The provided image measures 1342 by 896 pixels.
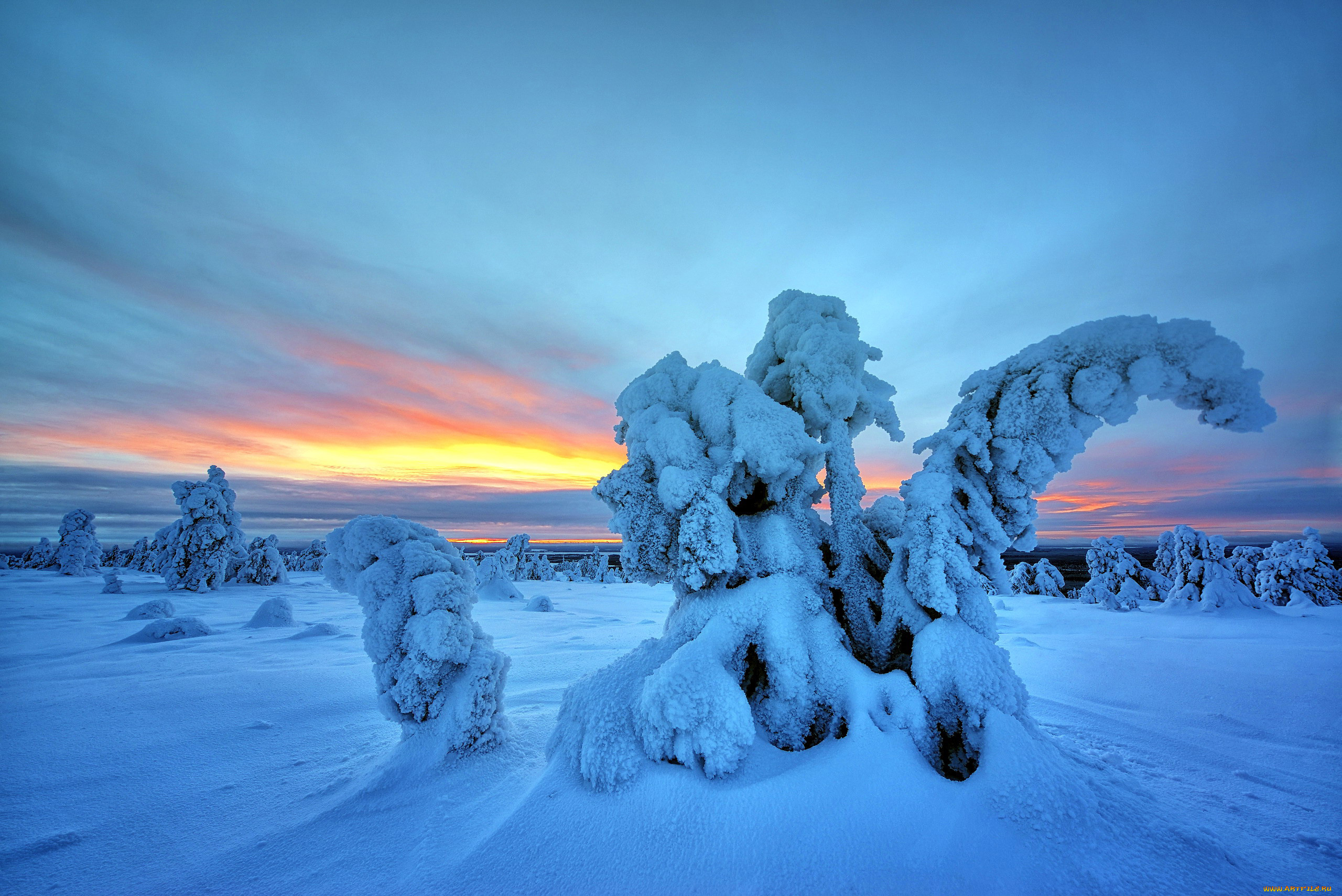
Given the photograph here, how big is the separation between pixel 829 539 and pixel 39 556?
48.5 m

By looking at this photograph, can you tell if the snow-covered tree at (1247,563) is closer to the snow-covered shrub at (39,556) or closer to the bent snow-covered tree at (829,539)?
the bent snow-covered tree at (829,539)

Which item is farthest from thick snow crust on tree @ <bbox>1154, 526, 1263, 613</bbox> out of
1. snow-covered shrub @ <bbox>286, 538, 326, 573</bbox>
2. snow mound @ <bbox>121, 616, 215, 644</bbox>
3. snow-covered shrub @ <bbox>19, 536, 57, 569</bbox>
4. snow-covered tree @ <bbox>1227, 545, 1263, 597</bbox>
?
snow-covered shrub @ <bbox>19, 536, 57, 569</bbox>

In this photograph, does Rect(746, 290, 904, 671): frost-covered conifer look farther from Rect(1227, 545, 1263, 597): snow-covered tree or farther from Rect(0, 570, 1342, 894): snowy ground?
Rect(1227, 545, 1263, 597): snow-covered tree

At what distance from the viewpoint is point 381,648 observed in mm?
3486

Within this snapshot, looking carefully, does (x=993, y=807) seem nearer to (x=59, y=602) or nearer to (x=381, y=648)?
(x=381, y=648)

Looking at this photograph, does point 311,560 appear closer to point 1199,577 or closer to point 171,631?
point 171,631

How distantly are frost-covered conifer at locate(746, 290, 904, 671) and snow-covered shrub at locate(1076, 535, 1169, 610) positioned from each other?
52.8 feet

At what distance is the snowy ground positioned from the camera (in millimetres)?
2141

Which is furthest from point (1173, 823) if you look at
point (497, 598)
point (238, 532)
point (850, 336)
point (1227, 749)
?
point (238, 532)

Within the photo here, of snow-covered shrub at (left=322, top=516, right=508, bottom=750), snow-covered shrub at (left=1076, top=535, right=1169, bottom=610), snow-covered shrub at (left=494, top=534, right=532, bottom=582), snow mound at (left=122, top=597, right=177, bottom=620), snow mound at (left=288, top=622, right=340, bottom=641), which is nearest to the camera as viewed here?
snow-covered shrub at (left=322, top=516, right=508, bottom=750)

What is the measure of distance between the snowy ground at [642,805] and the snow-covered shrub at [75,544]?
28.8 m

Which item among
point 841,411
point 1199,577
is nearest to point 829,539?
point 841,411

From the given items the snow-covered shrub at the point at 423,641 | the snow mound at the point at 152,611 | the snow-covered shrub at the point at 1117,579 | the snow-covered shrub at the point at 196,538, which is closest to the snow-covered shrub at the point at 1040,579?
the snow-covered shrub at the point at 1117,579

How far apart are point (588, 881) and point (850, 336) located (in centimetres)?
435
